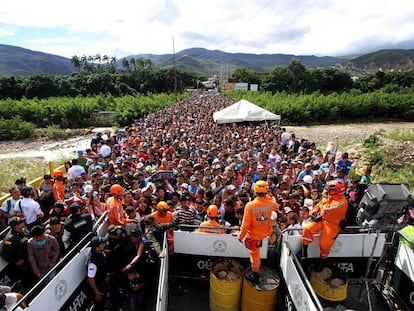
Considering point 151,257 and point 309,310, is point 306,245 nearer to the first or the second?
point 309,310

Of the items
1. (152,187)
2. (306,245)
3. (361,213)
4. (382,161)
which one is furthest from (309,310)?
(382,161)

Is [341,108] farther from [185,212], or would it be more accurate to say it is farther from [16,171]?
[185,212]

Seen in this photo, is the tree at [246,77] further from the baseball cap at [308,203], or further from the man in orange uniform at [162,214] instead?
the man in orange uniform at [162,214]

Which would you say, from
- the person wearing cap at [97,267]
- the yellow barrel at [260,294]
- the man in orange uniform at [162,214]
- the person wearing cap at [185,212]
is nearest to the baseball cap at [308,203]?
the yellow barrel at [260,294]

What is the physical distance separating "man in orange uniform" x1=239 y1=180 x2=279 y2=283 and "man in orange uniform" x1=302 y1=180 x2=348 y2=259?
78 cm

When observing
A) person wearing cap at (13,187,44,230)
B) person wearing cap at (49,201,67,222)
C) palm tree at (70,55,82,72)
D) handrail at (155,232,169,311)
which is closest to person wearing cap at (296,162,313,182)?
handrail at (155,232,169,311)

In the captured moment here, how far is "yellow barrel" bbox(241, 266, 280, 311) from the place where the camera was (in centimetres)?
433

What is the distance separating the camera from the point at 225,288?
4473mm

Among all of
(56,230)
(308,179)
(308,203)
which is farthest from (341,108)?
(56,230)

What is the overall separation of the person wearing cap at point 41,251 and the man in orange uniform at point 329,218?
4123mm

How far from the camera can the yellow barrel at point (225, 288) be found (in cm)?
448

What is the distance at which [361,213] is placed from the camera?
441 cm

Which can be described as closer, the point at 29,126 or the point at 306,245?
the point at 306,245

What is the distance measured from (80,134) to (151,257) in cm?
2782
